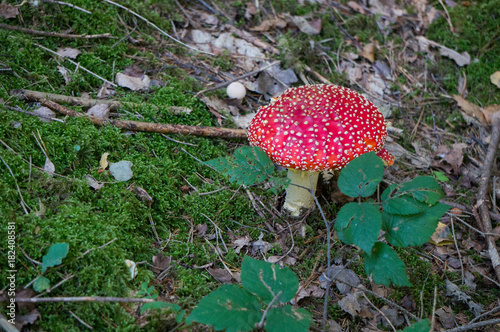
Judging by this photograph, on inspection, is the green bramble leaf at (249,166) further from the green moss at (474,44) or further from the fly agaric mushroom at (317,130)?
the green moss at (474,44)

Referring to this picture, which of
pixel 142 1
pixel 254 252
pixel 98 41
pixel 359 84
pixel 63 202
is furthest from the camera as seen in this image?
pixel 359 84

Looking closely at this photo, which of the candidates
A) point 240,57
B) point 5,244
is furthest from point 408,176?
point 5,244

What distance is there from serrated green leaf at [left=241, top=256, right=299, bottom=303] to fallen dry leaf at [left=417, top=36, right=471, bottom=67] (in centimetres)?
496

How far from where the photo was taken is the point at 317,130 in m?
2.94

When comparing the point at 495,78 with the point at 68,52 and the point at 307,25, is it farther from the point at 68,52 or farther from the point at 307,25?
the point at 68,52

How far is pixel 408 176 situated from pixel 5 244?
4.05m

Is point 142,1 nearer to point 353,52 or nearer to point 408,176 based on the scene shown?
point 353,52

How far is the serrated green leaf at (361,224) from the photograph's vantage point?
6.86ft

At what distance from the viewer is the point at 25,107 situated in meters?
3.28

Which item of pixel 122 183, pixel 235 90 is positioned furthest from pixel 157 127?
pixel 235 90

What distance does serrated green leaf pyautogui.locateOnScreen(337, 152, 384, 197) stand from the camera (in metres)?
2.30

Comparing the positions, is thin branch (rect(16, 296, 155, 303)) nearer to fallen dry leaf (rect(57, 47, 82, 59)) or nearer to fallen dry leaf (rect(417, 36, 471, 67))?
fallen dry leaf (rect(57, 47, 82, 59))

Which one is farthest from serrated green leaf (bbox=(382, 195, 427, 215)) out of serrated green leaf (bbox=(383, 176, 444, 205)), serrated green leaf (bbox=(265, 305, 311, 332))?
serrated green leaf (bbox=(265, 305, 311, 332))

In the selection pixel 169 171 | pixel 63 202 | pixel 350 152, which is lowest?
pixel 169 171
